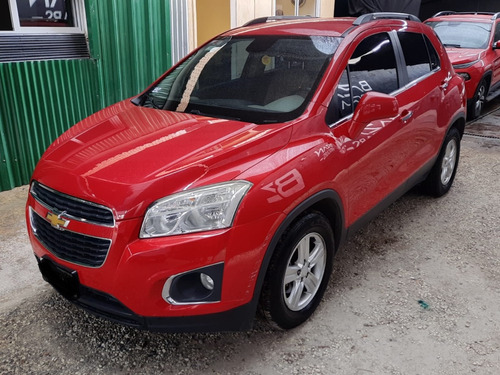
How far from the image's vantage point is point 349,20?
3.49 metres

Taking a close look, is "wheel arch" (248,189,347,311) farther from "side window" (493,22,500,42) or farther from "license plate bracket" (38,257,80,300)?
"side window" (493,22,500,42)

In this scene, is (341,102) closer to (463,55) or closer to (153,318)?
(153,318)

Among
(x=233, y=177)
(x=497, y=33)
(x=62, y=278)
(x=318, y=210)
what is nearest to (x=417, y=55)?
(x=318, y=210)

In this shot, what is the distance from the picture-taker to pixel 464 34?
8.95m

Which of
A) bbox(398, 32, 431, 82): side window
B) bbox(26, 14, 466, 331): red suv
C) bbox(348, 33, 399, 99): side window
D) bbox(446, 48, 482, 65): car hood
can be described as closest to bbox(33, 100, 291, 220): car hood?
bbox(26, 14, 466, 331): red suv

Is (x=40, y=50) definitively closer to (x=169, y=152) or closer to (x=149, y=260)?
(x=169, y=152)

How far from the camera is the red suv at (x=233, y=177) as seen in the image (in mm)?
2168

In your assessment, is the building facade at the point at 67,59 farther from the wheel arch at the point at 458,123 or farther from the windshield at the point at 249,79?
the wheel arch at the point at 458,123

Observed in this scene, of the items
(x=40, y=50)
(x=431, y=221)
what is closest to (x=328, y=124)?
(x=431, y=221)

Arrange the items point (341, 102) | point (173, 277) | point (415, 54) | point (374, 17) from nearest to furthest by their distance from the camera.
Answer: point (173, 277) < point (341, 102) < point (374, 17) < point (415, 54)

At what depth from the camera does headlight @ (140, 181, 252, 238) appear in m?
2.16

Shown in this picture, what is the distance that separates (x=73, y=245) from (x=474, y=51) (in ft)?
26.9

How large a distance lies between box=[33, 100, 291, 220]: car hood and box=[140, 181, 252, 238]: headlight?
5 cm

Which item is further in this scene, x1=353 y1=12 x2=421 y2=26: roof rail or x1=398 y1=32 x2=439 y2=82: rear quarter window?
x1=398 y1=32 x2=439 y2=82: rear quarter window
